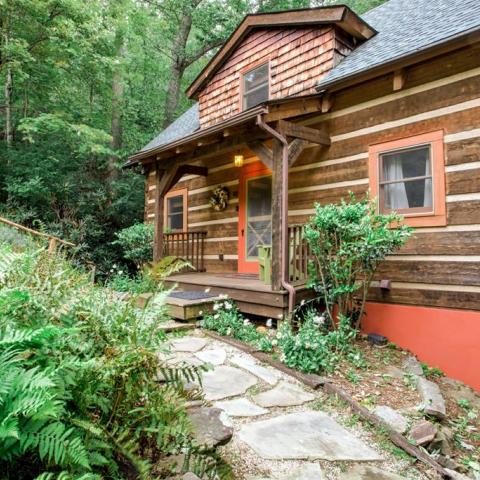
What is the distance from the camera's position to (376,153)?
4.95 metres

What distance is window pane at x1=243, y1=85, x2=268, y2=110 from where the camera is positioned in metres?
6.89

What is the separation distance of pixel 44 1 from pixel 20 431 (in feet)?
35.2

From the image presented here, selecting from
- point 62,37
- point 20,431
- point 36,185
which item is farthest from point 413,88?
point 36,185

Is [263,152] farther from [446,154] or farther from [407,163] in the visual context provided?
[446,154]

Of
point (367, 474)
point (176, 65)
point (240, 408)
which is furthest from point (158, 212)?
point (176, 65)

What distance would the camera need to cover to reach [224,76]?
7.68 meters

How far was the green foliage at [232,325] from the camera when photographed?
4.17 meters

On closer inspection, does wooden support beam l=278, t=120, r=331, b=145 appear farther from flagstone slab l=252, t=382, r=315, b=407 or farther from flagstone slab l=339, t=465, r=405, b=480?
flagstone slab l=339, t=465, r=405, b=480

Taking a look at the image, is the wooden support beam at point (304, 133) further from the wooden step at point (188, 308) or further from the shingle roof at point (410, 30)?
the wooden step at point (188, 308)

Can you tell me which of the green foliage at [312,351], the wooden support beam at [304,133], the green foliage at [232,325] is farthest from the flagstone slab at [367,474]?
the wooden support beam at [304,133]

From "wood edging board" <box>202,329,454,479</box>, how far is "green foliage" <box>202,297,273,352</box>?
0.14 meters

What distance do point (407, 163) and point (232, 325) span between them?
309 centimetres

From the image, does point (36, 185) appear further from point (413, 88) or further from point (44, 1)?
point (413, 88)

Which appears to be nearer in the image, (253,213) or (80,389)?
(80,389)
